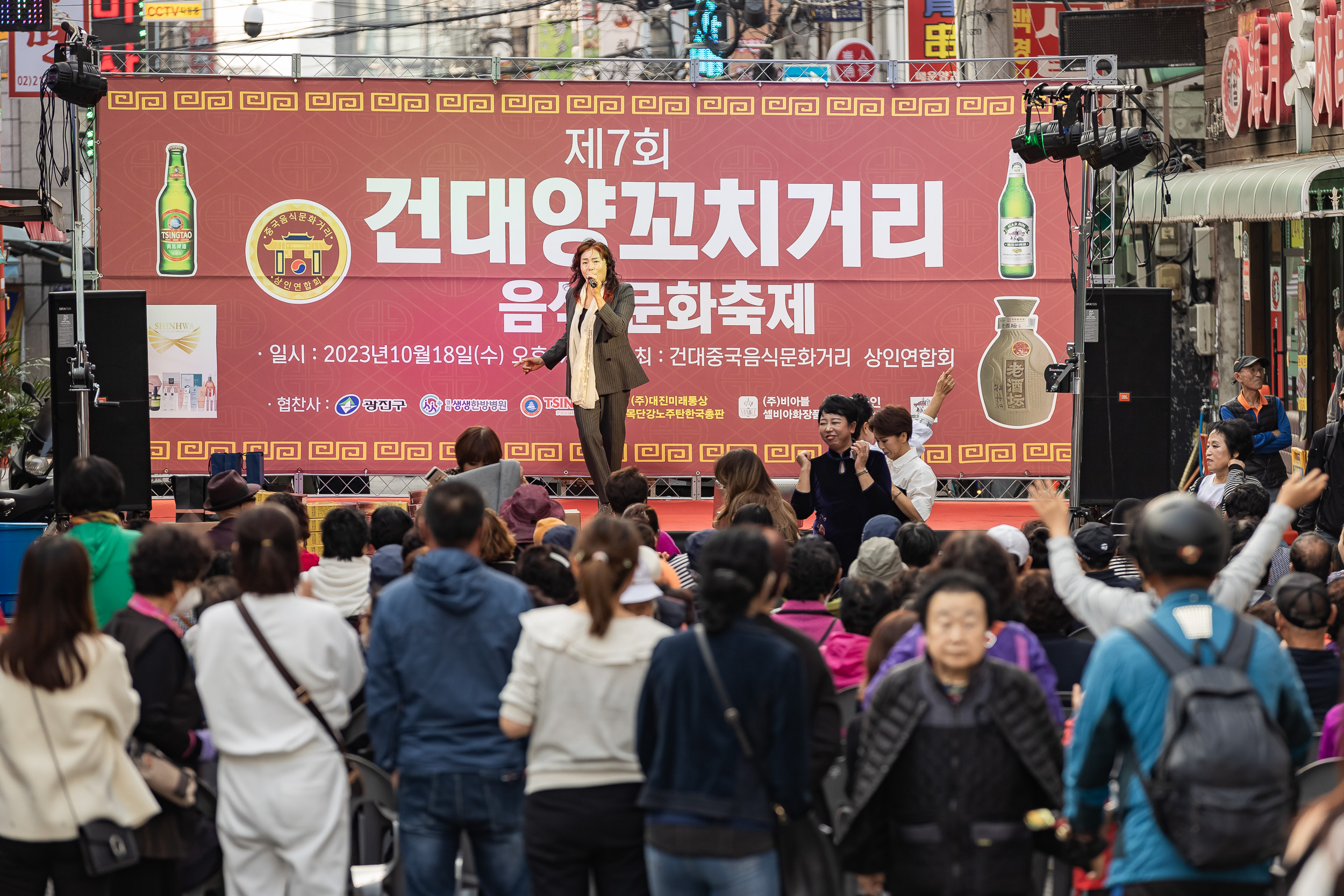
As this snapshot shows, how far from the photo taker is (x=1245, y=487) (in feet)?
20.1

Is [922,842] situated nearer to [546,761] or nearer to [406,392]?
[546,761]

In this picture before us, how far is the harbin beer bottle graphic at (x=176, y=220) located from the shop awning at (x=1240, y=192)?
619 centimetres

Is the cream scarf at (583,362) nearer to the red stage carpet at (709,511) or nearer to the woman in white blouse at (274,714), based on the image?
the red stage carpet at (709,511)

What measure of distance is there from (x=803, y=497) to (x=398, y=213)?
4349 mm

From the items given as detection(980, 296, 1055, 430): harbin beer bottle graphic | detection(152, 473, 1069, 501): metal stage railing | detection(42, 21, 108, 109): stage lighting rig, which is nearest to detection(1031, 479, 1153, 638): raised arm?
detection(152, 473, 1069, 501): metal stage railing

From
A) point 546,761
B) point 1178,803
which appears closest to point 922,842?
point 1178,803

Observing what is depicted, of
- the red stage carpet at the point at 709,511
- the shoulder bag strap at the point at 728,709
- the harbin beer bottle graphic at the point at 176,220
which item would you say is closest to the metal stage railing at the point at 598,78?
the harbin beer bottle graphic at the point at 176,220

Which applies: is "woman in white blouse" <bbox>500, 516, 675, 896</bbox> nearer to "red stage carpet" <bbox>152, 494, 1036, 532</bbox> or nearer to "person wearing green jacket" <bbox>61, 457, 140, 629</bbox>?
"person wearing green jacket" <bbox>61, 457, 140, 629</bbox>

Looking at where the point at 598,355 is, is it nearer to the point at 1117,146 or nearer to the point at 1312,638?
the point at 1117,146

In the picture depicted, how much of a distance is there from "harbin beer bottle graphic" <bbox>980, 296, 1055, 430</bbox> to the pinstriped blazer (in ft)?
7.97

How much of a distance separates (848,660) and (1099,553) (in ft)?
4.08

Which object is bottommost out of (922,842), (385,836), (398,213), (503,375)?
(385,836)

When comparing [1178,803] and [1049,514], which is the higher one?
[1049,514]

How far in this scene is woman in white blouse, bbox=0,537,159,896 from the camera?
315cm
